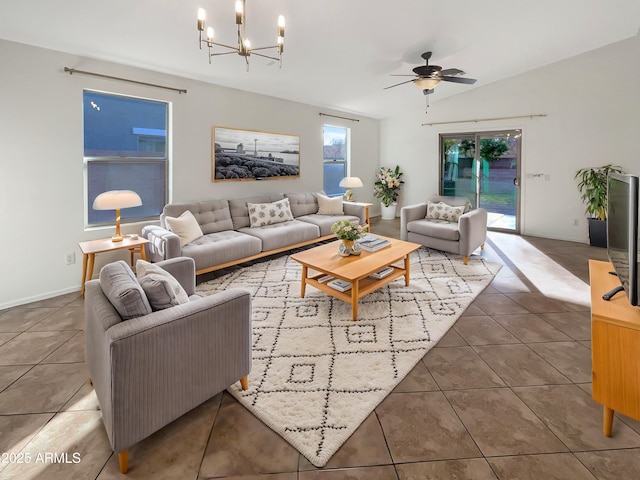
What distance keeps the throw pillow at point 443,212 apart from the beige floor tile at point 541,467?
12.5 feet

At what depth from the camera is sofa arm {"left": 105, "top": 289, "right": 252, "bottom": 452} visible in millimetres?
1432

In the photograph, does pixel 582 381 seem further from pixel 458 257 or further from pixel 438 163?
pixel 438 163

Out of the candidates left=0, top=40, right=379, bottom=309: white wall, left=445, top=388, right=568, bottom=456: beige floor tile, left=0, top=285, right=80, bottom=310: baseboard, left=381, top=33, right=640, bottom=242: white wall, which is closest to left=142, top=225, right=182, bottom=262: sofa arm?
left=0, top=40, right=379, bottom=309: white wall

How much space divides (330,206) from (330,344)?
349 cm

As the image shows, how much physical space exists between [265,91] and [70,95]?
101 inches

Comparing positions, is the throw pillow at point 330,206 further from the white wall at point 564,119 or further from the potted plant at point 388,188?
the white wall at point 564,119

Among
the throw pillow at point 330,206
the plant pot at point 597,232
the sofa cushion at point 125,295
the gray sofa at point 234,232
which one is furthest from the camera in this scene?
the throw pillow at point 330,206

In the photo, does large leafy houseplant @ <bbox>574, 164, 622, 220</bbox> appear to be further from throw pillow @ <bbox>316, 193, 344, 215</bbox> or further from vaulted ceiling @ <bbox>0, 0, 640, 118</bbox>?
throw pillow @ <bbox>316, 193, 344, 215</bbox>

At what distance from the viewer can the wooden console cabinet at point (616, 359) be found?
152cm

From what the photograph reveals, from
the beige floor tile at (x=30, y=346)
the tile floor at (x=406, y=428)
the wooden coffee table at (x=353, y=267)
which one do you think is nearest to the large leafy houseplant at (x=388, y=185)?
the wooden coffee table at (x=353, y=267)

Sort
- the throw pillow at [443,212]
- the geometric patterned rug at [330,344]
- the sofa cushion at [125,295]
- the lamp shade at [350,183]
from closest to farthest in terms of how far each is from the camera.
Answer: the sofa cushion at [125,295] → the geometric patterned rug at [330,344] → the throw pillow at [443,212] → the lamp shade at [350,183]

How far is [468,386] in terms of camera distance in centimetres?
206

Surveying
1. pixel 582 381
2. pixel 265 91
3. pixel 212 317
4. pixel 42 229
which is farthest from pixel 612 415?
pixel 265 91

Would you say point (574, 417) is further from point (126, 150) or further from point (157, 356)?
point (126, 150)
